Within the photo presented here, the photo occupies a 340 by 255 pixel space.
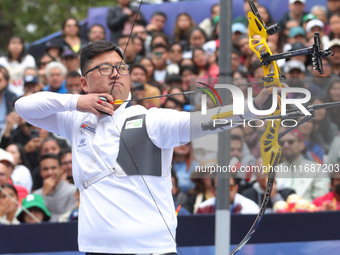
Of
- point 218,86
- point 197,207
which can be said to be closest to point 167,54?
point 197,207

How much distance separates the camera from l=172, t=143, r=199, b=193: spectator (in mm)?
3913

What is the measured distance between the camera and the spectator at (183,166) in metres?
3.91

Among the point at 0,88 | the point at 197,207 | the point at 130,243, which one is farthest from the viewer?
the point at 0,88

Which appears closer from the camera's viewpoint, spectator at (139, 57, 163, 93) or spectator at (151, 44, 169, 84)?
spectator at (139, 57, 163, 93)

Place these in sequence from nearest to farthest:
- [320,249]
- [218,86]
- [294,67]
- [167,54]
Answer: [218,86] → [320,249] → [294,67] → [167,54]

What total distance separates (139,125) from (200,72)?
372 centimetres

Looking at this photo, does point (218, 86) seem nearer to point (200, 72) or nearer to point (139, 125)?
point (139, 125)

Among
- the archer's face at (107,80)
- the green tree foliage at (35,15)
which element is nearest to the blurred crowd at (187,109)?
the archer's face at (107,80)

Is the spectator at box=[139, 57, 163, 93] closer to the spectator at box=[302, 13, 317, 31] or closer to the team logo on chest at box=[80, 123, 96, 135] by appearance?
the spectator at box=[302, 13, 317, 31]

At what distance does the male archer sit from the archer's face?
26mm

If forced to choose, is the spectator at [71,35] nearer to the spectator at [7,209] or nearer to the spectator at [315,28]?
the spectator at [315,28]

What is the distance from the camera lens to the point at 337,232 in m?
3.25

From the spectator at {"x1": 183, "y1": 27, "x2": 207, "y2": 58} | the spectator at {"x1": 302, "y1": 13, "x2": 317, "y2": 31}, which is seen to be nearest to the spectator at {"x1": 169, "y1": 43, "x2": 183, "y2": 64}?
the spectator at {"x1": 183, "y1": 27, "x2": 207, "y2": 58}

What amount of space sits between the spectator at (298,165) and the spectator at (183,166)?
0.92 m
